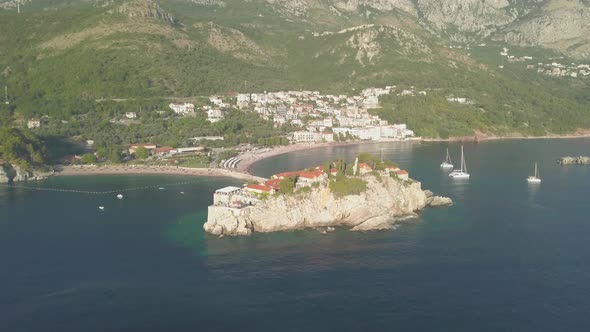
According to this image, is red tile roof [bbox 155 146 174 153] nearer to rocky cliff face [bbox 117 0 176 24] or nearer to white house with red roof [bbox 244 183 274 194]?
white house with red roof [bbox 244 183 274 194]

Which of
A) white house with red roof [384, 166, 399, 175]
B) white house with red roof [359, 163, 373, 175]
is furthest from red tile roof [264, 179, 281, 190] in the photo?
white house with red roof [384, 166, 399, 175]

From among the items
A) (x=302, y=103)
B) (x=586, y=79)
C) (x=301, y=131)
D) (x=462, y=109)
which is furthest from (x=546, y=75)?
(x=301, y=131)

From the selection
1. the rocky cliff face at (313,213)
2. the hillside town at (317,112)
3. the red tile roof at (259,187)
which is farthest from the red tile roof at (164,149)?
the rocky cliff face at (313,213)

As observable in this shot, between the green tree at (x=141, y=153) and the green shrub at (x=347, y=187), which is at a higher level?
the green tree at (x=141, y=153)

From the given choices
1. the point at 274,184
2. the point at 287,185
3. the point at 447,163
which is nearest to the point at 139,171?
the point at 274,184

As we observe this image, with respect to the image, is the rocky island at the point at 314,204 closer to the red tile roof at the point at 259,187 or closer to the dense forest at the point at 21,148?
the red tile roof at the point at 259,187

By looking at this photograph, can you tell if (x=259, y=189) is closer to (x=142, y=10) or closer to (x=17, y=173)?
(x=17, y=173)
